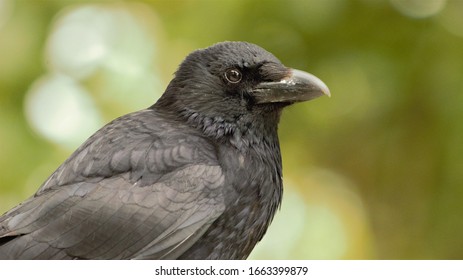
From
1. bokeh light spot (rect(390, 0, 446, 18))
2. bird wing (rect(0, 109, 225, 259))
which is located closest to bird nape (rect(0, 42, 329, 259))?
bird wing (rect(0, 109, 225, 259))

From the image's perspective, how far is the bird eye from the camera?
17.0 ft

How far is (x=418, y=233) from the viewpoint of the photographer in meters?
6.66

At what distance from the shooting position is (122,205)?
485 centimetres

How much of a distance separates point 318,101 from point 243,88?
1938 mm

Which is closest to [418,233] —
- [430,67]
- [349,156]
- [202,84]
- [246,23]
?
[349,156]

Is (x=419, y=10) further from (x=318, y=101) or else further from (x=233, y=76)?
(x=233, y=76)

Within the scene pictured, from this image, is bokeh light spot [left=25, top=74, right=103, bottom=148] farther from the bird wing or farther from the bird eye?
the bird eye

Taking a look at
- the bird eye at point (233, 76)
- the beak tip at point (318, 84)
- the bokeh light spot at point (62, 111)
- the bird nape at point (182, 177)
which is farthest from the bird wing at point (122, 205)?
the bokeh light spot at point (62, 111)

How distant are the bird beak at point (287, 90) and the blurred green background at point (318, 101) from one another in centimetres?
94

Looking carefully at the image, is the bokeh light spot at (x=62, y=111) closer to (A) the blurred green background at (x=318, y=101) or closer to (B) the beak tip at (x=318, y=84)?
(A) the blurred green background at (x=318, y=101)

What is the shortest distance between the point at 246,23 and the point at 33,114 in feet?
4.71

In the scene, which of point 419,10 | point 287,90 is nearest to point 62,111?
point 287,90

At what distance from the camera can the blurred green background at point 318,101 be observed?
6191 millimetres

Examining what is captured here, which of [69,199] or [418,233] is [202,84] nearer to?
[69,199]
